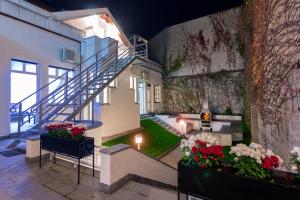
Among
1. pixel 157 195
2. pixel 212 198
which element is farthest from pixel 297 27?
pixel 157 195

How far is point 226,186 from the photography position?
180cm

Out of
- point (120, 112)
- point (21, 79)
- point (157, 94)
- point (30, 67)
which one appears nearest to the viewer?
point (21, 79)

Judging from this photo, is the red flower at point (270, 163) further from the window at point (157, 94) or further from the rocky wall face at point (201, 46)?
the window at point (157, 94)

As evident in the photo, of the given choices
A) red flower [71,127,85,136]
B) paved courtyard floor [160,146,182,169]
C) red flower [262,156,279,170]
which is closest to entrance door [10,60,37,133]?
red flower [71,127,85,136]

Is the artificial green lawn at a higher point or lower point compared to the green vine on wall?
lower

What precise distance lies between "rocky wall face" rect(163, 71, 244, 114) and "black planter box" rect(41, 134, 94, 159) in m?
10.9

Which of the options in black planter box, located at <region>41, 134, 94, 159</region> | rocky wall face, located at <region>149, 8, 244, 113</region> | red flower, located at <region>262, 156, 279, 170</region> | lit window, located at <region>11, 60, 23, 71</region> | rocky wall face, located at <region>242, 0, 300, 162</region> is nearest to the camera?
red flower, located at <region>262, 156, 279, 170</region>

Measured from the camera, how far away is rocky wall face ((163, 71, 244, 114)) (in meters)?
12.1

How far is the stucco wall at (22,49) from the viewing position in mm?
5973

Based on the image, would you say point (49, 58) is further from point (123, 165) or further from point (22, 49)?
point (123, 165)

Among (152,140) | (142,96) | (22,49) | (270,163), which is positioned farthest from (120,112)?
(270,163)

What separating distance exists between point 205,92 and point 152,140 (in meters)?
6.73

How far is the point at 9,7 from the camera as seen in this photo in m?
6.14

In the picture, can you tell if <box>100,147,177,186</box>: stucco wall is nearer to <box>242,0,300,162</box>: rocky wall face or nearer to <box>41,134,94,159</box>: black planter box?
<box>41,134,94,159</box>: black planter box
